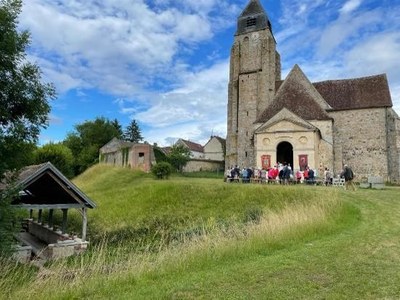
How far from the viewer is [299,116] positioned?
29.6 metres

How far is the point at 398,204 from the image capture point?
13.5 meters

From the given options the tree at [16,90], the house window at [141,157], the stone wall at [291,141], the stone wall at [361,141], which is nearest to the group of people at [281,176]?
the stone wall at [291,141]

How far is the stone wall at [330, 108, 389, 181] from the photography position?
100ft

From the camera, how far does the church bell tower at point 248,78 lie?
35.8 m

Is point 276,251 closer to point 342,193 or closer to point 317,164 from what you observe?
point 342,193

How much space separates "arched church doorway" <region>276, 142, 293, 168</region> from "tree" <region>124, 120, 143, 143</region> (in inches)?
1633

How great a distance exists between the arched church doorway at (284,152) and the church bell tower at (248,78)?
3788 mm

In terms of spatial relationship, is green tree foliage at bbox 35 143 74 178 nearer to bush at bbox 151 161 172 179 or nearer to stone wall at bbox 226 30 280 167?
bush at bbox 151 161 172 179

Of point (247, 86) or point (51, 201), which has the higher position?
point (247, 86)

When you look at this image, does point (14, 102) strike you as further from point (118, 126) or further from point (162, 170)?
point (118, 126)

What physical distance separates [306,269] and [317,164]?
23.5m

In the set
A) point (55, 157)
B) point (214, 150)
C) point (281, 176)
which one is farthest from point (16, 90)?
point (214, 150)

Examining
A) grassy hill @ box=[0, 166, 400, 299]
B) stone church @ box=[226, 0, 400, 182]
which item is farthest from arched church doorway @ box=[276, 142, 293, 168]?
grassy hill @ box=[0, 166, 400, 299]

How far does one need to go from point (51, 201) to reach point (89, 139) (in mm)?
41132
